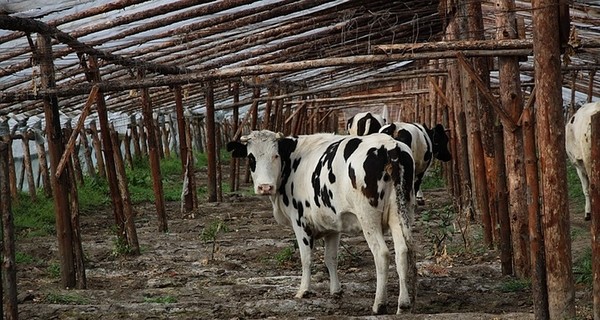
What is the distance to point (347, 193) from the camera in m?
8.80

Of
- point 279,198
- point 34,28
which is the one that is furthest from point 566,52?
point 34,28

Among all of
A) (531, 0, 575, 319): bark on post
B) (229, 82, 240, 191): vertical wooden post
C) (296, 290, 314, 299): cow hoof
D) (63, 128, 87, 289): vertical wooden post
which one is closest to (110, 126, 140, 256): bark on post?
(63, 128, 87, 289): vertical wooden post

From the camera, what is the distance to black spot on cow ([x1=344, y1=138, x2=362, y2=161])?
892cm

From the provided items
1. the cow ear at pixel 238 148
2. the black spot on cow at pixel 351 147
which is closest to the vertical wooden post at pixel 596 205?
the black spot on cow at pixel 351 147

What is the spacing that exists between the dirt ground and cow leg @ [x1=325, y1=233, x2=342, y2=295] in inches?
4.3

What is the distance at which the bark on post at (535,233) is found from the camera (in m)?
A: 6.76

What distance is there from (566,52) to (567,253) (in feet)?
4.91

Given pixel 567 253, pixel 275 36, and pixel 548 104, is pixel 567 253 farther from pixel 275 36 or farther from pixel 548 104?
pixel 275 36

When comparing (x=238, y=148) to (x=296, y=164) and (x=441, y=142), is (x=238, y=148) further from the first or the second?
(x=441, y=142)

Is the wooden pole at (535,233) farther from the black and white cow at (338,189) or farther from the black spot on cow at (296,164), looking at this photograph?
the black spot on cow at (296,164)

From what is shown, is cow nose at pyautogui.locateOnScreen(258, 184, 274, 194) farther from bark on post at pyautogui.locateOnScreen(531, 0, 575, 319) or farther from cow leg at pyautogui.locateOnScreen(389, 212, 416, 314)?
bark on post at pyautogui.locateOnScreen(531, 0, 575, 319)

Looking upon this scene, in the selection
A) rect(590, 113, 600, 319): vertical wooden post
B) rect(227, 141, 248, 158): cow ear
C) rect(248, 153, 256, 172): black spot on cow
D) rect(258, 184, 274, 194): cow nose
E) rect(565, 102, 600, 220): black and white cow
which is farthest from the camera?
rect(565, 102, 600, 220): black and white cow

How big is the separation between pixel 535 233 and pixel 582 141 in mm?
6828

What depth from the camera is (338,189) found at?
9016mm
